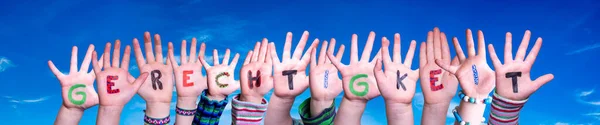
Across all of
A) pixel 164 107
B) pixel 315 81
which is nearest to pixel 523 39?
pixel 315 81

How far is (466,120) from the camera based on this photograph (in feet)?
21.0

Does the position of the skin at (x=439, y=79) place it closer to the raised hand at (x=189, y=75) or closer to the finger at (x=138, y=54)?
the raised hand at (x=189, y=75)

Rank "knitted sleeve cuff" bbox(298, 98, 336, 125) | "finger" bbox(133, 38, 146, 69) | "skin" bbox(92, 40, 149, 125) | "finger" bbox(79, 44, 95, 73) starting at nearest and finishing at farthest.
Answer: "knitted sleeve cuff" bbox(298, 98, 336, 125), "skin" bbox(92, 40, 149, 125), "finger" bbox(79, 44, 95, 73), "finger" bbox(133, 38, 146, 69)

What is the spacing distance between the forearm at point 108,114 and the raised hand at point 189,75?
1.01 metres

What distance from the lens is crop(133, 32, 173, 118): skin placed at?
8.63 m

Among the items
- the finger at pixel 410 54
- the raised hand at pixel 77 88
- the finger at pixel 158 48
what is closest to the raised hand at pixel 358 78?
the finger at pixel 410 54

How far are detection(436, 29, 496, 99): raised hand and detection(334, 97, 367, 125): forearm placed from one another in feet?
3.90

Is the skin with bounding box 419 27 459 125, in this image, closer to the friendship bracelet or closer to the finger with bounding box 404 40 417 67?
the finger with bounding box 404 40 417 67

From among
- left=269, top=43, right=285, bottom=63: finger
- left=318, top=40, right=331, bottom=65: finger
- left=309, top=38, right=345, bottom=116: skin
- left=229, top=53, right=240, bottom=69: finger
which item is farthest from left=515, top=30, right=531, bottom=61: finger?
left=229, top=53, right=240, bottom=69: finger

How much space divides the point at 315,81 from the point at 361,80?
1.77 feet

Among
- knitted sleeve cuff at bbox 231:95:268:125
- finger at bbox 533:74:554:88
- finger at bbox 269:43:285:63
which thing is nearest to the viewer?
finger at bbox 533:74:554:88

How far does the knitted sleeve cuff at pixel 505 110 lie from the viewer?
234 inches

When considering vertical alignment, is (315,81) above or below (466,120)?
above

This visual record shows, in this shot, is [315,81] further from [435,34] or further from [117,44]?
[117,44]
